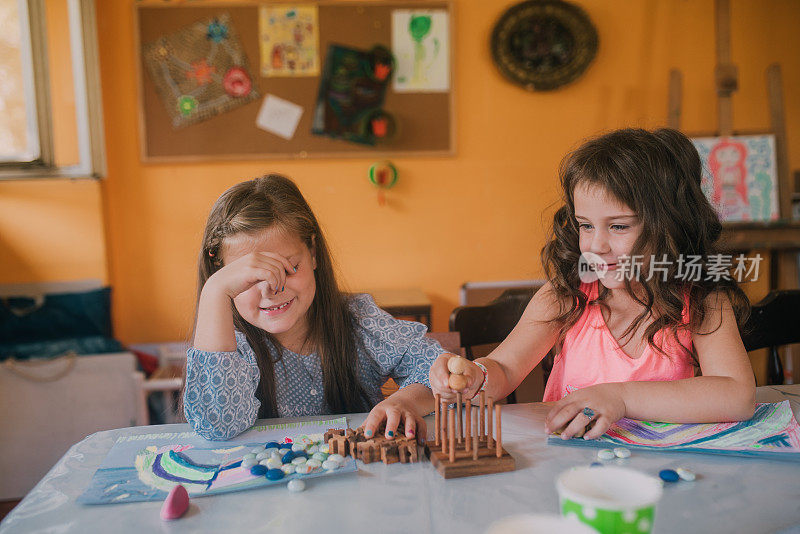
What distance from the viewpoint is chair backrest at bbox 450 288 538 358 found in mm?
1442

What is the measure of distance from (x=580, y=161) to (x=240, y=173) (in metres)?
2.06

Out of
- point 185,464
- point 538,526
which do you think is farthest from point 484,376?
point 538,526

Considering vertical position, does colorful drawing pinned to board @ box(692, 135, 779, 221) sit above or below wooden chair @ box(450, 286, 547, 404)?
above

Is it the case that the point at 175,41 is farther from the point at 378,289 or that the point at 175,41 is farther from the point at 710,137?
the point at 710,137

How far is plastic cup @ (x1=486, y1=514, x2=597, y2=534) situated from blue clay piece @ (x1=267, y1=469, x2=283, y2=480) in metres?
0.42

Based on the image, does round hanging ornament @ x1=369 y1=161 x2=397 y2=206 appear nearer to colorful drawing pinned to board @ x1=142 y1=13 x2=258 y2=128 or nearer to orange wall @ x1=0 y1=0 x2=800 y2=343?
orange wall @ x1=0 y1=0 x2=800 y2=343

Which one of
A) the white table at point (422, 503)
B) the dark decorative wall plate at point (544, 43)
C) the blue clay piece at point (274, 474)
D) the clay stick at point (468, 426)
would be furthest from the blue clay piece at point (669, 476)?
the dark decorative wall plate at point (544, 43)

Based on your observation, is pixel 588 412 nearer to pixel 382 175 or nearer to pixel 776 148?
pixel 382 175

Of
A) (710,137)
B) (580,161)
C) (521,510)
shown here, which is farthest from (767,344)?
(710,137)

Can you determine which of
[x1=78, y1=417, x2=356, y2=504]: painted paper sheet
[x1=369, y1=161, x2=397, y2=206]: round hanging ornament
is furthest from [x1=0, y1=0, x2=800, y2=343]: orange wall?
[x1=78, y1=417, x2=356, y2=504]: painted paper sheet

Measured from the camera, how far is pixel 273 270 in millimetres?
1029

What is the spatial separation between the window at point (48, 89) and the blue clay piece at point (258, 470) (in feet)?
7.66

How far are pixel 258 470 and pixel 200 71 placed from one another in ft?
8.13

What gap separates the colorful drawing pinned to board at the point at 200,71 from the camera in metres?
2.85
